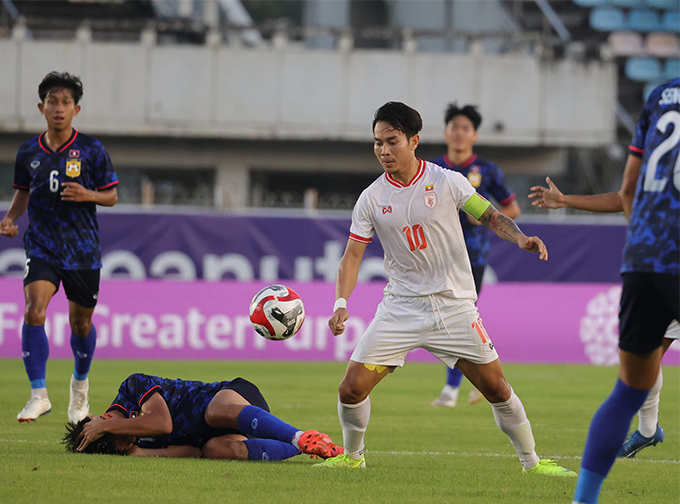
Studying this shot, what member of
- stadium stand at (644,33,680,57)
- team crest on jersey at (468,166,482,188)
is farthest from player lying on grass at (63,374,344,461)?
stadium stand at (644,33,680,57)

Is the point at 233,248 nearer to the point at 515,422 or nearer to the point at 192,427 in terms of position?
the point at 192,427

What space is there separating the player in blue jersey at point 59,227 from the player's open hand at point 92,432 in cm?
162

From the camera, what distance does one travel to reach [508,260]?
17.2m

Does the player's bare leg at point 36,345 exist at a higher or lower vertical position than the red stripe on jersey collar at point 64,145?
lower

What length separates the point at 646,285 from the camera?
3.90m

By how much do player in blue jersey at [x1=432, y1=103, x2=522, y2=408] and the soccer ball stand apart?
3429mm

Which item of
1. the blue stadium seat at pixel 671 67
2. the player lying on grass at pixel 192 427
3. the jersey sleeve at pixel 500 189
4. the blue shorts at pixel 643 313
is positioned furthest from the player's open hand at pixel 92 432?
the blue stadium seat at pixel 671 67

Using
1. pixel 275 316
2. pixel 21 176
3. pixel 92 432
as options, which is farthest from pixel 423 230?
pixel 21 176

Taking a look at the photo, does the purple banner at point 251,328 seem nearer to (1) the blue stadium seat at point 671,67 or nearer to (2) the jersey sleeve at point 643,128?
(2) the jersey sleeve at point 643,128

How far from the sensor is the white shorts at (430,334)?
5523 mm

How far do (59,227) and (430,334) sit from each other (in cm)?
350

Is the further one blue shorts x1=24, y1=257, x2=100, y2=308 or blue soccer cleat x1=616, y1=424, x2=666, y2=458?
blue shorts x1=24, y1=257, x2=100, y2=308

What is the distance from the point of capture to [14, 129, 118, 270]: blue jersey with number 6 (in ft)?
24.8

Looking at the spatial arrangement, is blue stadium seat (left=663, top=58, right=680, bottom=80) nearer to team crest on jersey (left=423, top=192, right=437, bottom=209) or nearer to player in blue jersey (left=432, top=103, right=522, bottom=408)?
player in blue jersey (left=432, top=103, right=522, bottom=408)
